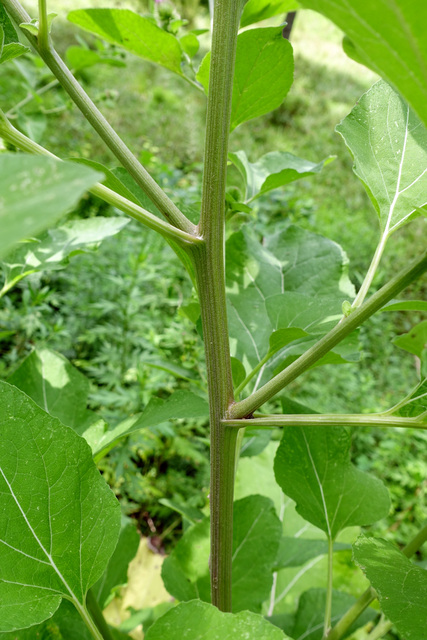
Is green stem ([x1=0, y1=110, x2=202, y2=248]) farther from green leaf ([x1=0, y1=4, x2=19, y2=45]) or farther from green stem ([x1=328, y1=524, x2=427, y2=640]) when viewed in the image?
green stem ([x1=328, y1=524, x2=427, y2=640])

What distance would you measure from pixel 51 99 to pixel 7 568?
343 centimetres

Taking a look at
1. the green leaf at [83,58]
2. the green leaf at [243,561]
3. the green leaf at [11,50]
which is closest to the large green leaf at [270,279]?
the green leaf at [243,561]

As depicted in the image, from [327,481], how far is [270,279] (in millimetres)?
204

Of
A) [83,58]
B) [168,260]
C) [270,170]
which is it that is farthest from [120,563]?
[168,260]

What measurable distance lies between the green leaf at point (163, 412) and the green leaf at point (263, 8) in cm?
29

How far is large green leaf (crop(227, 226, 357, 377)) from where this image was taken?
1.57 feet

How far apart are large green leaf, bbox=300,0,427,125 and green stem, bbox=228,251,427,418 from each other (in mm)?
103

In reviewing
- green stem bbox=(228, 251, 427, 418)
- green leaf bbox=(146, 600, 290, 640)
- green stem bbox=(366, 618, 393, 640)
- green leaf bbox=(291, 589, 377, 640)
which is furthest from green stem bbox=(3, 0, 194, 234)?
green leaf bbox=(291, 589, 377, 640)

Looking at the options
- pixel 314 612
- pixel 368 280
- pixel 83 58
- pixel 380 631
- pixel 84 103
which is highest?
pixel 83 58

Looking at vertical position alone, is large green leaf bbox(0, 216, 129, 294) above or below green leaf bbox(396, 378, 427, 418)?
above

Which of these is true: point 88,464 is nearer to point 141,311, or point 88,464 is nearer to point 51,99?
point 141,311

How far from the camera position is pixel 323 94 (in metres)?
5.25

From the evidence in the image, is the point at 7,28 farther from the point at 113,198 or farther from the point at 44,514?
the point at 44,514

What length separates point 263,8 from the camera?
36 centimetres
